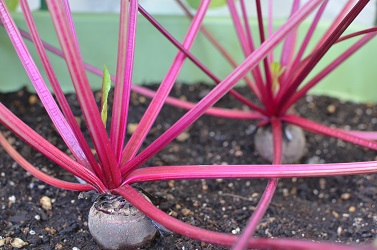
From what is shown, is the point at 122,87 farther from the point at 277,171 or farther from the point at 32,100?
the point at 32,100

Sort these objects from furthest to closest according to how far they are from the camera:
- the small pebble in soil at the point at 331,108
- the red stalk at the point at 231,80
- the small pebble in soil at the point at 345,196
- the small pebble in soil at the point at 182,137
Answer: the small pebble in soil at the point at 331,108 < the small pebble in soil at the point at 182,137 < the small pebble in soil at the point at 345,196 < the red stalk at the point at 231,80

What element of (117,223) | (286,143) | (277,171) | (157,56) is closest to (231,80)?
(277,171)

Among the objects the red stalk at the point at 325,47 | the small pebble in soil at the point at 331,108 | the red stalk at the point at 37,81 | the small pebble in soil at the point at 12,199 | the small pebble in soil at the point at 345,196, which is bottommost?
the small pebble in soil at the point at 12,199

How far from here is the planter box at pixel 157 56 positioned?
3.89 feet

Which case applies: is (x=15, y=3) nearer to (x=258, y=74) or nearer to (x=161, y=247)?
(x=258, y=74)

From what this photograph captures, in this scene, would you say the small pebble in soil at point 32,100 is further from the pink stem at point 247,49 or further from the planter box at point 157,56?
the pink stem at point 247,49

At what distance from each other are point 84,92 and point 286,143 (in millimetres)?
528

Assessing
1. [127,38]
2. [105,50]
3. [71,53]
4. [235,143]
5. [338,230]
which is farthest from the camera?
[105,50]

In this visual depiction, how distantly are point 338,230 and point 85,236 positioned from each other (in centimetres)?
39

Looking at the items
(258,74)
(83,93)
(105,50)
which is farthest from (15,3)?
(83,93)

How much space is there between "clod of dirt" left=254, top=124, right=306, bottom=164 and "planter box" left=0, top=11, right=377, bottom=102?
0.28 m

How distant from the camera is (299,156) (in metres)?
1.07

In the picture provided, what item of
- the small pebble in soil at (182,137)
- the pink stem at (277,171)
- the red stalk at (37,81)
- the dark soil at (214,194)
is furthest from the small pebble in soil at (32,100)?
the pink stem at (277,171)

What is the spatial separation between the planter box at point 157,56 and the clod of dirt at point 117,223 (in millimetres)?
549
